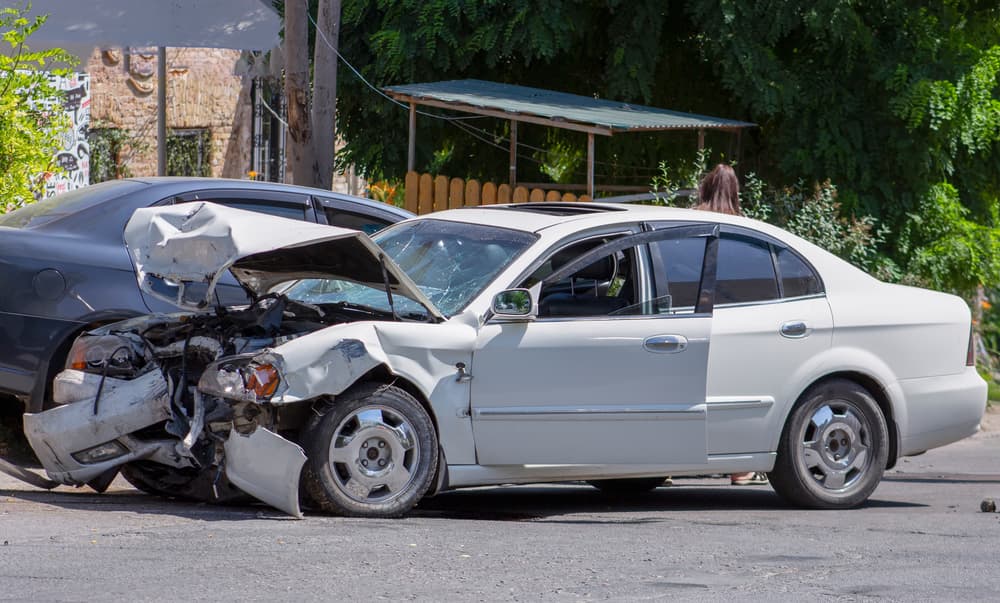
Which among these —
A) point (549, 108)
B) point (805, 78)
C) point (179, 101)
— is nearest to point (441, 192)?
point (549, 108)

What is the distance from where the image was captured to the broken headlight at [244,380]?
21.6ft

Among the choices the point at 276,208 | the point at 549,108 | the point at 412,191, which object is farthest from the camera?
the point at 412,191

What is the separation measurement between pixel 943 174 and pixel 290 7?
26.1ft

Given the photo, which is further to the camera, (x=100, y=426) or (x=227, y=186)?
(x=227, y=186)

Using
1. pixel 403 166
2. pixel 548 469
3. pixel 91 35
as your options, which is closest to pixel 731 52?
pixel 403 166

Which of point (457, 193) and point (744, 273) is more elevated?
point (457, 193)

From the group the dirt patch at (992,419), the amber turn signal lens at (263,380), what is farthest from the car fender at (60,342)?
the dirt patch at (992,419)

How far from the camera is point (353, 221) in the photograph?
382 inches

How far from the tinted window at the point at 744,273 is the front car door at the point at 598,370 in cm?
12

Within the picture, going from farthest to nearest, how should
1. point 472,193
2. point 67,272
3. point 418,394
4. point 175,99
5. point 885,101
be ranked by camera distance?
point 175,99, point 885,101, point 472,193, point 67,272, point 418,394

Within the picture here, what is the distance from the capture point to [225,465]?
6746mm

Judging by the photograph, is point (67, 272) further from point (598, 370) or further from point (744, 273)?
point (744, 273)

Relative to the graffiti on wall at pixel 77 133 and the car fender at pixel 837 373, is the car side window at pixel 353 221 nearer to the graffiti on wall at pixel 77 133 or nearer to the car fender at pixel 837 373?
the car fender at pixel 837 373

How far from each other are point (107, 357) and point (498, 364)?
1.96 meters
